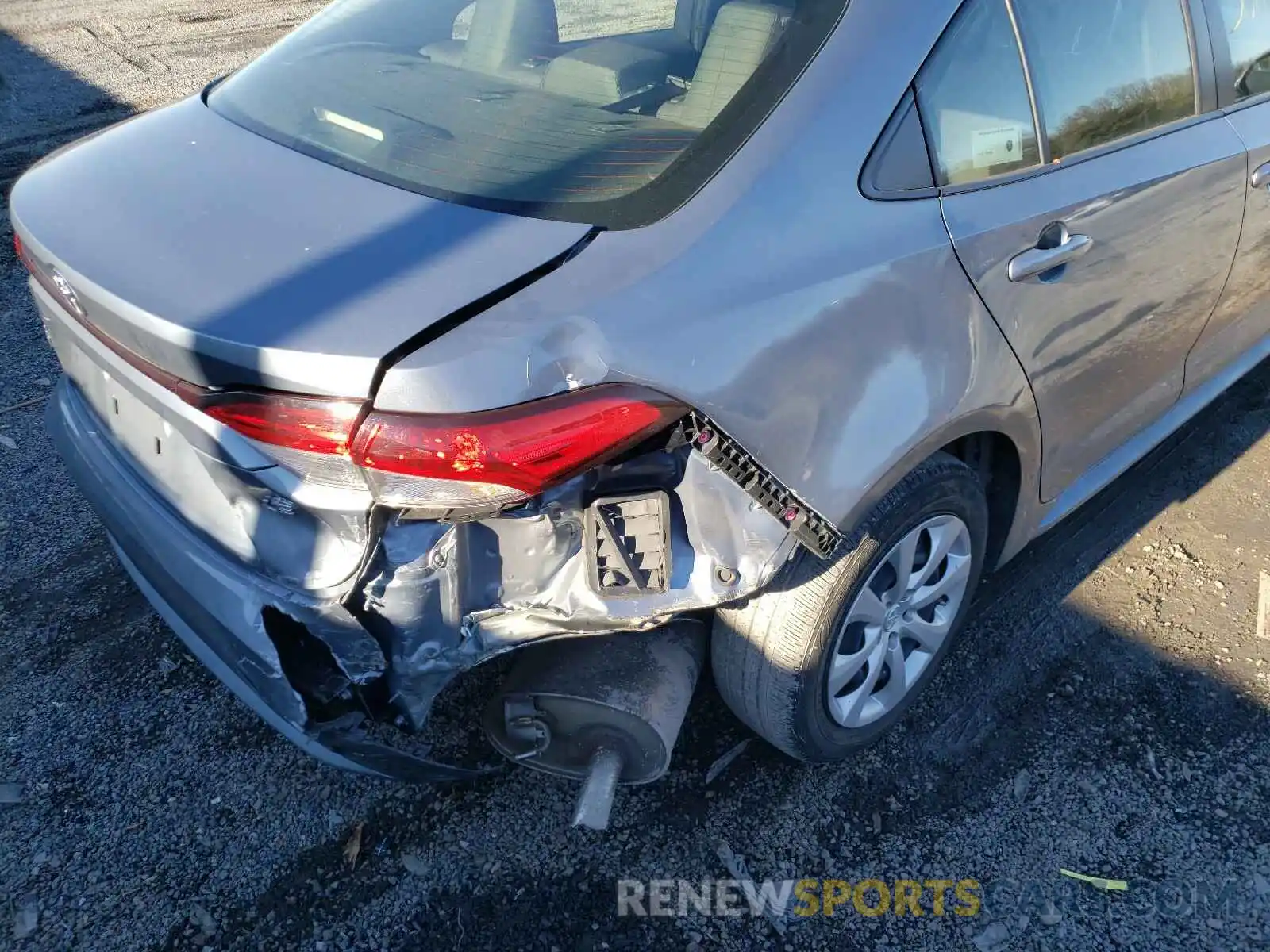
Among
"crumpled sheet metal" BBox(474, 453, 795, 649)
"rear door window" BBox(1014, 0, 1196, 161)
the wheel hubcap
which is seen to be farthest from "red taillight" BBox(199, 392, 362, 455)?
"rear door window" BBox(1014, 0, 1196, 161)

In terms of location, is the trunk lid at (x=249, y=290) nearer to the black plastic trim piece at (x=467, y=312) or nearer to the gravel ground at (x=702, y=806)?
the black plastic trim piece at (x=467, y=312)

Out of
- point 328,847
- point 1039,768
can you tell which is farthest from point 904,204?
point 328,847

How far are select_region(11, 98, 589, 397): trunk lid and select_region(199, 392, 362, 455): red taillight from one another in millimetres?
22

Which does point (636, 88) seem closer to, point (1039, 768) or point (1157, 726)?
point (1039, 768)

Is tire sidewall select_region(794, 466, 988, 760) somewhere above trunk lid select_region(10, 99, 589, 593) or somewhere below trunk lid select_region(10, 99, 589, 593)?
below

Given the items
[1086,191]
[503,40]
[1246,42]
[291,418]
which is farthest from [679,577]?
[1246,42]

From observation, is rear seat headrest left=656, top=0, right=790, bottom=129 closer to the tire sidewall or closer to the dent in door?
the dent in door

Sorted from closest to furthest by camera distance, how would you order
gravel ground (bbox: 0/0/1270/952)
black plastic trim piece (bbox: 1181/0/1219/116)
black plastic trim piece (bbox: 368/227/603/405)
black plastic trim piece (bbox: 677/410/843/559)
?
black plastic trim piece (bbox: 368/227/603/405), black plastic trim piece (bbox: 677/410/843/559), gravel ground (bbox: 0/0/1270/952), black plastic trim piece (bbox: 1181/0/1219/116)

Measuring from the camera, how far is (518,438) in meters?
1.46

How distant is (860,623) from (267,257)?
141cm

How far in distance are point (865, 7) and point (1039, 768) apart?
1.76 meters

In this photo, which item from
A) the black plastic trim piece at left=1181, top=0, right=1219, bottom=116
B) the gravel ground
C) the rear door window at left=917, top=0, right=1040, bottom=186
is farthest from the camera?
the black plastic trim piece at left=1181, top=0, right=1219, bottom=116

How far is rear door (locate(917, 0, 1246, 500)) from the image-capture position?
191 centimetres

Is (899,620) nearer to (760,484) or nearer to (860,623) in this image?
(860,623)
